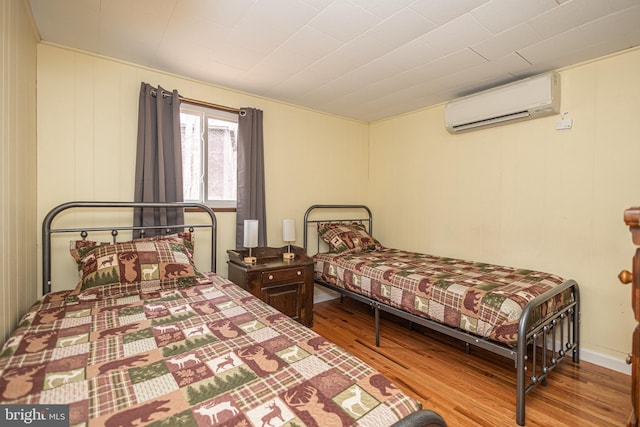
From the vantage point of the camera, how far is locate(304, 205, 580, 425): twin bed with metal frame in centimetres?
182

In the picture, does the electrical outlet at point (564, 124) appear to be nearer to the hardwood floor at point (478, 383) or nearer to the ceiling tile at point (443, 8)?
the ceiling tile at point (443, 8)

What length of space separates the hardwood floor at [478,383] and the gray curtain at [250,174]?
4.28ft

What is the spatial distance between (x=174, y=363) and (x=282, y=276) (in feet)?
5.31

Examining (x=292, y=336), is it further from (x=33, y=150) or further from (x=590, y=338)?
(x=590, y=338)

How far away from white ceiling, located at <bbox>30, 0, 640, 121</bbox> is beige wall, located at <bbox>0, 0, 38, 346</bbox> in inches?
13.3

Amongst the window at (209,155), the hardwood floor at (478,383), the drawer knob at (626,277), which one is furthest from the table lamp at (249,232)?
the drawer knob at (626,277)

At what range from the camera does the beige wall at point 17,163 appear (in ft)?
4.66

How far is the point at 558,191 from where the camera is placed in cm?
→ 253

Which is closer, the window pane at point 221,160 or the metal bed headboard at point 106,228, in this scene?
the metal bed headboard at point 106,228

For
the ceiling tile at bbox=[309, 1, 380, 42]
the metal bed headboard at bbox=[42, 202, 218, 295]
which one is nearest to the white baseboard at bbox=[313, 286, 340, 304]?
the metal bed headboard at bbox=[42, 202, 218, 295]

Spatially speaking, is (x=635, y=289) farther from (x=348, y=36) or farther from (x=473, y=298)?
(x=348, y=36)

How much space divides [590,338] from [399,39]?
2785 mm

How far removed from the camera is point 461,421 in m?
1.71

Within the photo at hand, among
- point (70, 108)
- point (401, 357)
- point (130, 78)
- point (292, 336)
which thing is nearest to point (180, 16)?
point (130, 78)
